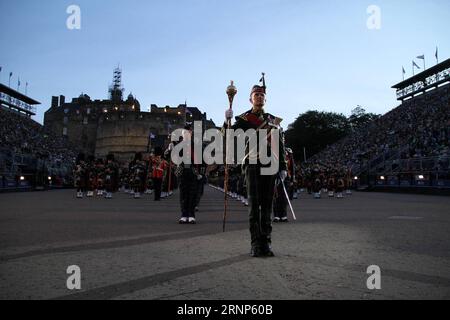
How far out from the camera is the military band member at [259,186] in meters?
4.58

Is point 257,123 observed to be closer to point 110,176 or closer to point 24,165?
point 110,176

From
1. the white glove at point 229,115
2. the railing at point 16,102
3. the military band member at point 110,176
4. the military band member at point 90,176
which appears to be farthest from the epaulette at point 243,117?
the railing at point 16,102

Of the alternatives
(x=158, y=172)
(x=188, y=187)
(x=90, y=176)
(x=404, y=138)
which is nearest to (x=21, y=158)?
(x=90, y=176)

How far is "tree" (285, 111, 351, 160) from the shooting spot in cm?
8469

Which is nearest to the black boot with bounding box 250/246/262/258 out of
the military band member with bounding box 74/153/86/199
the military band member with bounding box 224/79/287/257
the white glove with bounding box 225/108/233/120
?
the military band member with bounding box 224/79/287/257

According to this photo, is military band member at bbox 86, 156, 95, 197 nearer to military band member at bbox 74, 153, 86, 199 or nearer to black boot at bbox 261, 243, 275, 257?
military band member at bbox 74, 153, 86, 199

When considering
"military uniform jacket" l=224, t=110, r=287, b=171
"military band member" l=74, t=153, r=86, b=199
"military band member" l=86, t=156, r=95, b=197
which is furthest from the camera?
"military band member" l=86, t=156, r=95, b=197

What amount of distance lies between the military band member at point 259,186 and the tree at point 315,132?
80.1 m

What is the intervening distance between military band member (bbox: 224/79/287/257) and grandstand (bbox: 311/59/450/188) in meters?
18.7

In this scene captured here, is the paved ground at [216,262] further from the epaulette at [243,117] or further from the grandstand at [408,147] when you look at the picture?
the grandstand at [408,147]

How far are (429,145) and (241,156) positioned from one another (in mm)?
24844
